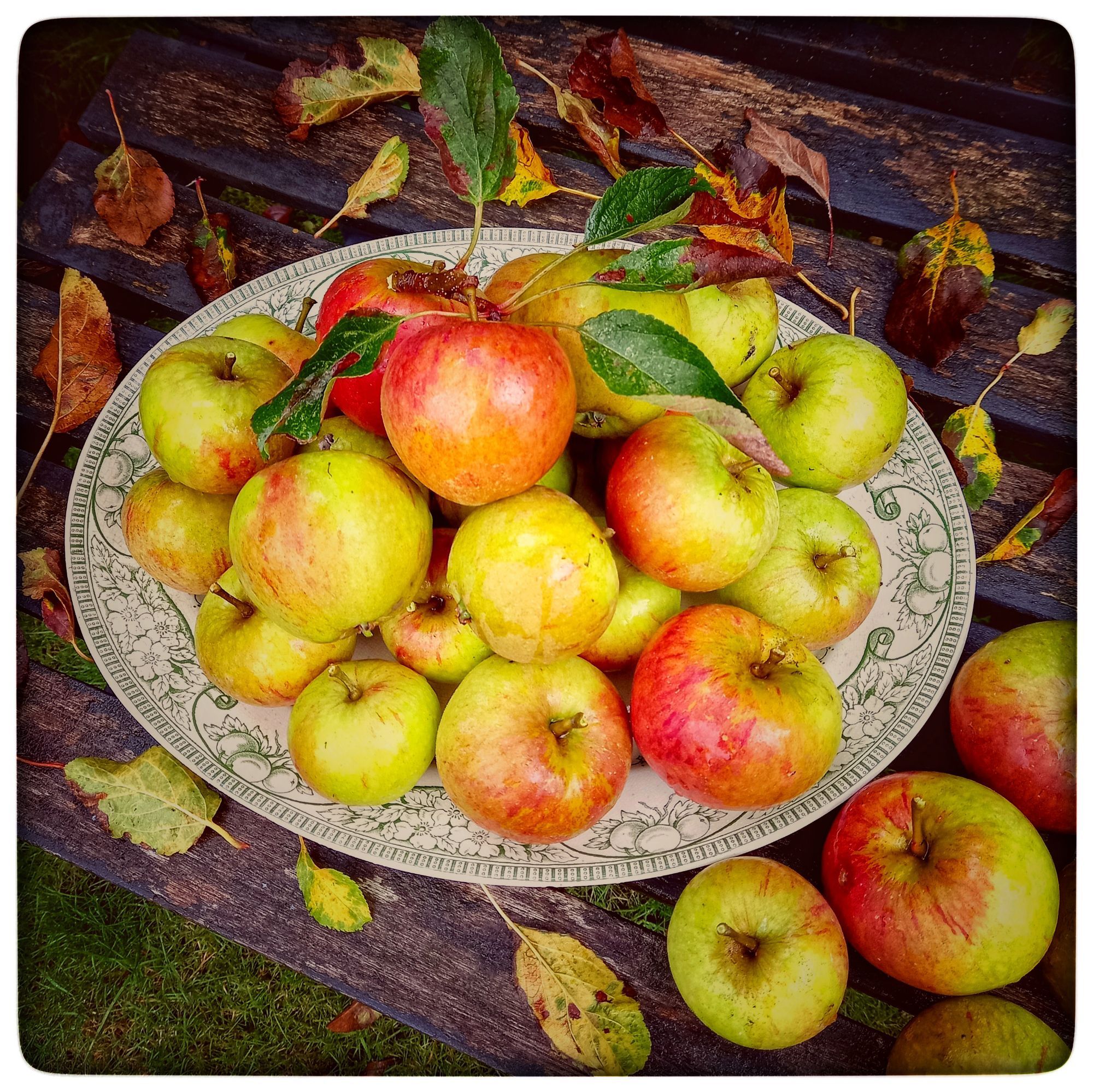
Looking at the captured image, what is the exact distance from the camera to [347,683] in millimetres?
639

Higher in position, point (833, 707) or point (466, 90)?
point (466, 90)

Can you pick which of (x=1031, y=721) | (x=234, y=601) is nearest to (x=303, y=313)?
(x=234, y=601)

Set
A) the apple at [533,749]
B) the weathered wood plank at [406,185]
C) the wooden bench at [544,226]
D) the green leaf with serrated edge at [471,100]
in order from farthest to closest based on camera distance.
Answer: the weathered wood plank at [406,185], the wooden bench at [544,226], the apple at [533,749], the green leaf with serrated edge at [471,100]

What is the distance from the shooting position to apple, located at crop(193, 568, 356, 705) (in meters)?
0.66

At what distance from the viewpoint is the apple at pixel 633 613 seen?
0.68 meters

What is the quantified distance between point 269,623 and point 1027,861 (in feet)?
2.02

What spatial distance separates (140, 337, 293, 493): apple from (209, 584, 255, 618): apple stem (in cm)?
8

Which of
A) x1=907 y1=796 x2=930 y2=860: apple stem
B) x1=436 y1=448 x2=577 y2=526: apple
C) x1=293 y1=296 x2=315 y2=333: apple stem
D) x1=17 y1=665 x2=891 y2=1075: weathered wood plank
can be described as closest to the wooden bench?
x1=17 y1=665 x2=891 y2=1075: weathered wood plank

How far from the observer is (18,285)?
2.46 feet

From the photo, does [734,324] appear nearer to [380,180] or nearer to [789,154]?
[789,154]

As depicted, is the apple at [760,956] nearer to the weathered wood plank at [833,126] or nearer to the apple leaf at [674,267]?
the apple leaf at [674,267]

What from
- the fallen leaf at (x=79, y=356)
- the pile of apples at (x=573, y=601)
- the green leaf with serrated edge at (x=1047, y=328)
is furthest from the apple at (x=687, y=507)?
the fallen leaf at (x=79, y=356)

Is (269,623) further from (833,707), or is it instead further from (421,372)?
(833,707)
